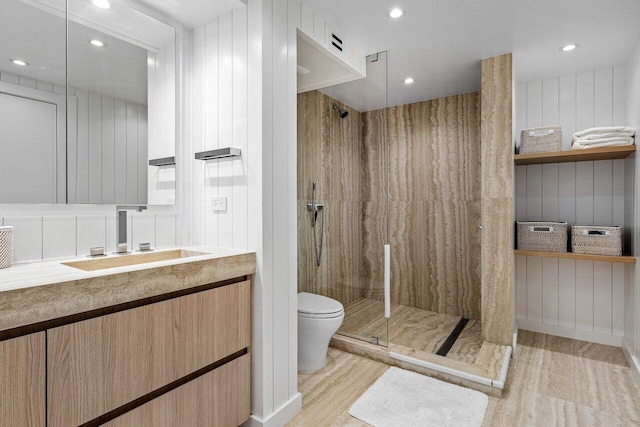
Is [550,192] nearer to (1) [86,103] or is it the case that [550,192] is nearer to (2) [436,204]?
(2) [436,204]

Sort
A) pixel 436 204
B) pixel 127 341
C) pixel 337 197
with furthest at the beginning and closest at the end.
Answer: pixel 436 204
pixel 337 197
pixel 127 341

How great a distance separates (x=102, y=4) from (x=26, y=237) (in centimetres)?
117

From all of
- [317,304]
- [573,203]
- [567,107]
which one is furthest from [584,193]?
[317,304]

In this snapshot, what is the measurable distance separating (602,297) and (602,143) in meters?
1.35

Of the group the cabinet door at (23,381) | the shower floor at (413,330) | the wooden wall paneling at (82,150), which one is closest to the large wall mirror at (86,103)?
the wooden wall paneling at (82,150)

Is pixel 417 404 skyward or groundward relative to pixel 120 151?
groundward

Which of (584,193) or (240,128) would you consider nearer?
(240,128)

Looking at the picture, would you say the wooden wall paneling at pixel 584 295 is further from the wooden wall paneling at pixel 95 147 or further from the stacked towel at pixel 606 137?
the wooden wall paneling at pixel 95 147

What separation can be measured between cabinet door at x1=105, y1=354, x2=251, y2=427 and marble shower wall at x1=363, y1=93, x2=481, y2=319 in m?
2.34

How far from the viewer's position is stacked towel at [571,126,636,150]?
250 cm

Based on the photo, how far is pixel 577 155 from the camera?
264cm

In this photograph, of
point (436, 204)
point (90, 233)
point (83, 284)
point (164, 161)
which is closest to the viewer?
point (83, 284)

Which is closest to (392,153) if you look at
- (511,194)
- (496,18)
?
(511,194)

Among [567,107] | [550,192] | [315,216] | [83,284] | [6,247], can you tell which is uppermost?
[567,107]
